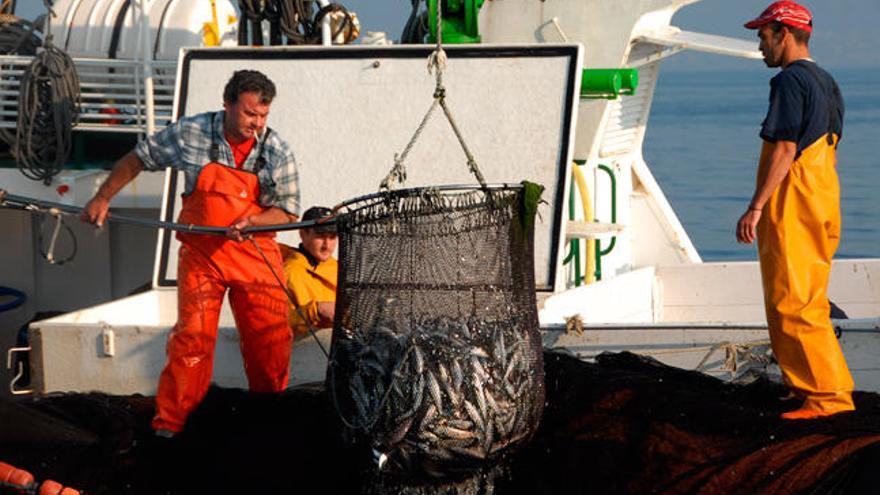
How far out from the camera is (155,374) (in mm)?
7602

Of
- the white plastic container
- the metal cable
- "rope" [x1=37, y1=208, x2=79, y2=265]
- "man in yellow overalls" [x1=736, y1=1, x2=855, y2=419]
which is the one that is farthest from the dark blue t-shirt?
the white plastic container

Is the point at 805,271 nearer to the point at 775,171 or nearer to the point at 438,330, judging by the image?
the point at 775,171

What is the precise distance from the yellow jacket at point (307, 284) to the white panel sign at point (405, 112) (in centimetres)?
128

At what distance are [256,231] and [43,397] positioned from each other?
145 centimetres

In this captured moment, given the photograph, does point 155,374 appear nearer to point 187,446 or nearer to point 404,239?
point 187,446

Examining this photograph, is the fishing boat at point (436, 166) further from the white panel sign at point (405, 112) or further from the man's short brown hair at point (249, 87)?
the man's short brown hair at point (249, 87)

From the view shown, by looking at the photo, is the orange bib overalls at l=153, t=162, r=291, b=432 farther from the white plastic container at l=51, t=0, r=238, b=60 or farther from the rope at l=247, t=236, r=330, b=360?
the white plastic container at l=51, t=0, r=238, b=60

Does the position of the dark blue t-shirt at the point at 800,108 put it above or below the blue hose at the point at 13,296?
above

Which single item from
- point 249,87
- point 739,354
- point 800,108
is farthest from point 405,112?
point 800,108

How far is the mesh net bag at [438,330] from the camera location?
5.71 meters

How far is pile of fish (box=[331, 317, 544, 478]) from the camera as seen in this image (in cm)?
569

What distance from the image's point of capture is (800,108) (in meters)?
5.93

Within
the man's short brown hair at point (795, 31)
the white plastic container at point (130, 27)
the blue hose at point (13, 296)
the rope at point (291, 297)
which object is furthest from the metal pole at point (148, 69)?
the man's short brown hair at point (795, 31)

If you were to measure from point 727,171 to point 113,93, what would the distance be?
1174 inches
